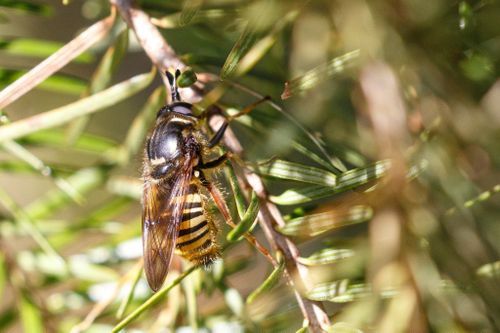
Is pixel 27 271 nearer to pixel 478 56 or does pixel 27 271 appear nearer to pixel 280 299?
pixel 280 299

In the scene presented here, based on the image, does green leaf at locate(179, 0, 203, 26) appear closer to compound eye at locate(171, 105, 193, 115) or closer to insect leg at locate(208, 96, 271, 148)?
insect leg at locate(208, 96, 271, 148)

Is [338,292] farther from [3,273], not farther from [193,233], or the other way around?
[3,273]

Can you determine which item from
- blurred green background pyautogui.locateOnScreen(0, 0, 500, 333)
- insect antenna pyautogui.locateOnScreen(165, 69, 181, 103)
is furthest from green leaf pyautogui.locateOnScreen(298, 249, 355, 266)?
insect antenna pyautogui.locateOnScreen(165, 69, 181, 103)

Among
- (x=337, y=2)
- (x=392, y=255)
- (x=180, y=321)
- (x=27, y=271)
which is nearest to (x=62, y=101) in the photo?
(x=27, y=271)

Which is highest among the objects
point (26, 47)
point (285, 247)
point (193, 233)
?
point (26, 47)

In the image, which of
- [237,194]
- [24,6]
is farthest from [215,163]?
[24,6]

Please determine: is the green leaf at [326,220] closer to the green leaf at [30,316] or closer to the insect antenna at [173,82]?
the insect antenna at [173,82]
